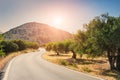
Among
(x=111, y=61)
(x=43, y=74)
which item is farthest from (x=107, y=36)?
(x=43, y=74)

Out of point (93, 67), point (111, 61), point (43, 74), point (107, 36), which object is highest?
point (107, 36)

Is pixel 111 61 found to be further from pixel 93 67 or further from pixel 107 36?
pixel 93 67

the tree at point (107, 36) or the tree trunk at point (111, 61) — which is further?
the tree trunk at point (111, 61)

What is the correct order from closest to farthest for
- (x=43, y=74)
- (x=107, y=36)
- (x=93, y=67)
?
(x=43, y=74) < (x=107, y=36) < (x=93, y=67)

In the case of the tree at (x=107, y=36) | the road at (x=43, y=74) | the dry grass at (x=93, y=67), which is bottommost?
the dry grass at (x=93, y=67)

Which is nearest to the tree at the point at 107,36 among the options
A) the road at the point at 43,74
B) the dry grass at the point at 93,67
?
the dry grass at the point at 93,67

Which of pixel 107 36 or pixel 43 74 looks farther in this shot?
pixel 107 36

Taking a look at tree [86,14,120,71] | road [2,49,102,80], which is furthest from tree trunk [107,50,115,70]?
road [2,49,102,80]

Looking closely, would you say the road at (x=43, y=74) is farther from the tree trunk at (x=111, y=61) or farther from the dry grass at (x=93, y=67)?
the tree trunk at (x=111, y=61)

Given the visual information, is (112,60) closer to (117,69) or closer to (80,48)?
(117,69)

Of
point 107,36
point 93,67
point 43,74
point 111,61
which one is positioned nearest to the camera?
point 43,74

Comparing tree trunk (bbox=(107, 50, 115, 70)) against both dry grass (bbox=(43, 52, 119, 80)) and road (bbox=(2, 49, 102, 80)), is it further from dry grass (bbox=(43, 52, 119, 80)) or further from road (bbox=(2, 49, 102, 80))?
road (bbox=(2, 49, 102, 80))

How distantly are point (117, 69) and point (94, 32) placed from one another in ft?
17.5

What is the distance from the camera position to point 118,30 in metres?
24.6
